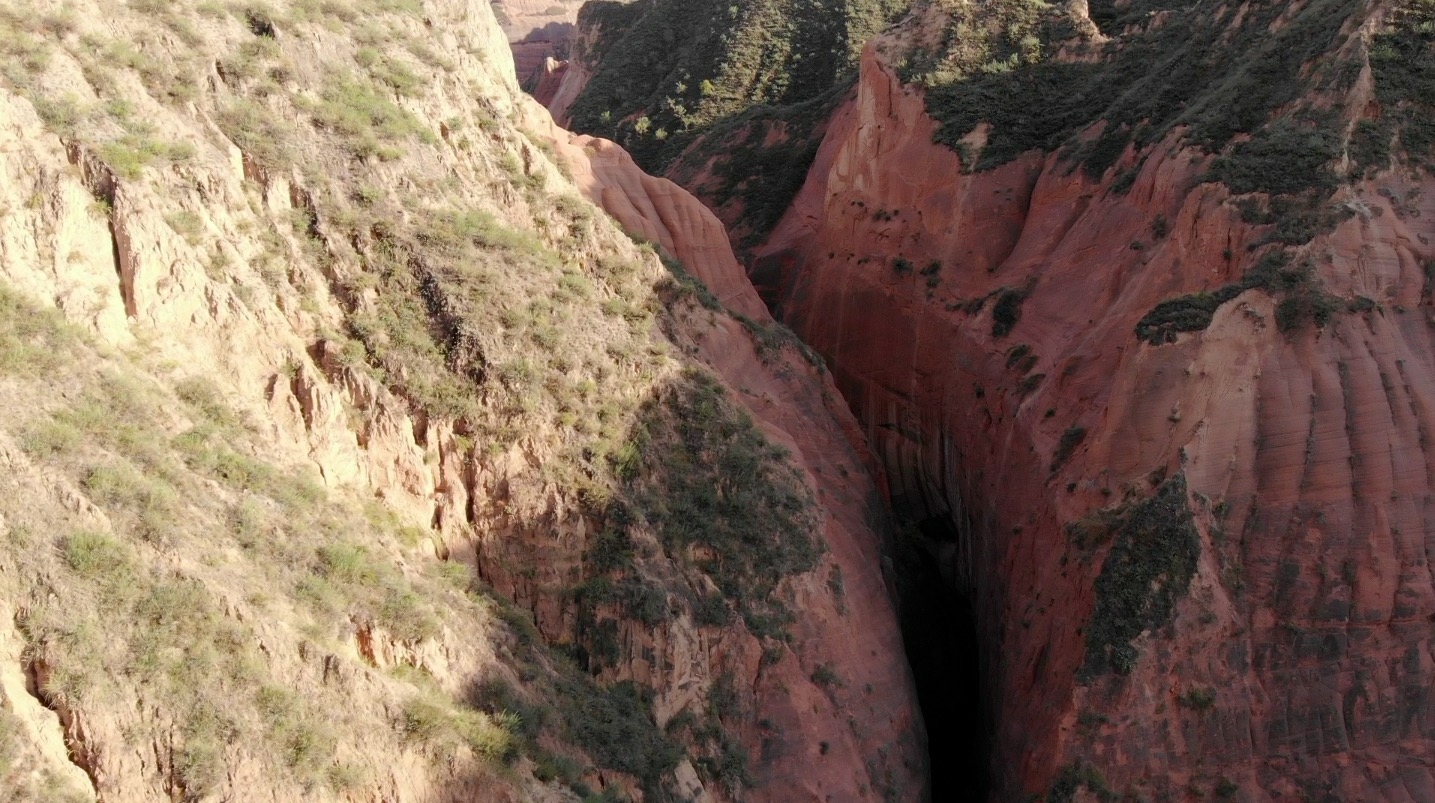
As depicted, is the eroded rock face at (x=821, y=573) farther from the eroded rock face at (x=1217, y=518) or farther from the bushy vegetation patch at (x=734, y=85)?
the bushy vegetation patch at (x=734, y=85)

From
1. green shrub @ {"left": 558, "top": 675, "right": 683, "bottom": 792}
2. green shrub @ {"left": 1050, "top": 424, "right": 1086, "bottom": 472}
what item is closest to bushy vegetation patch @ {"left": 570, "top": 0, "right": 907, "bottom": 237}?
green shrub @ {"left": 1050, "top": 424, "right": 1086, "bottom": 472}

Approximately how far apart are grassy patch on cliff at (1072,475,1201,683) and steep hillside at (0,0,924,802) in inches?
149

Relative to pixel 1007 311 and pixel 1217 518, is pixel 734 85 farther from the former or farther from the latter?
pixel 1217 518

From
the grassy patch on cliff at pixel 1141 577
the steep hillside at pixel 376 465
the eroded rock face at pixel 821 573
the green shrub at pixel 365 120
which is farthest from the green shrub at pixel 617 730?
the green shrub at pixel 365 120

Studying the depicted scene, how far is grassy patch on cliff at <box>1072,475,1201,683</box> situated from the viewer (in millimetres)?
21359

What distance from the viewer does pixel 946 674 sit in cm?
2728

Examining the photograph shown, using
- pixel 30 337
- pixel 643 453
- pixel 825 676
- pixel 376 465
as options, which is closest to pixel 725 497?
pixel 643 453

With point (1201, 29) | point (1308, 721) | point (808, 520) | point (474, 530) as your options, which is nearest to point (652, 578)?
point (474, 530)

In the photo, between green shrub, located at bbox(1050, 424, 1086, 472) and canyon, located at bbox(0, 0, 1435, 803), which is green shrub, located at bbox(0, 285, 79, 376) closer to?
canyon, located at bbox(0, 0, 1435, 803)

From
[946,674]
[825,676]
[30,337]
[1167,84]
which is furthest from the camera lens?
[1167,84]

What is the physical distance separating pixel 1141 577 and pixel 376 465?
13.0m

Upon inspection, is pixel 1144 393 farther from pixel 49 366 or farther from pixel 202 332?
pixel 49 366

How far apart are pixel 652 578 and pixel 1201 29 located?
72.7 feet

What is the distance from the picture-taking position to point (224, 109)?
64.3 feet
